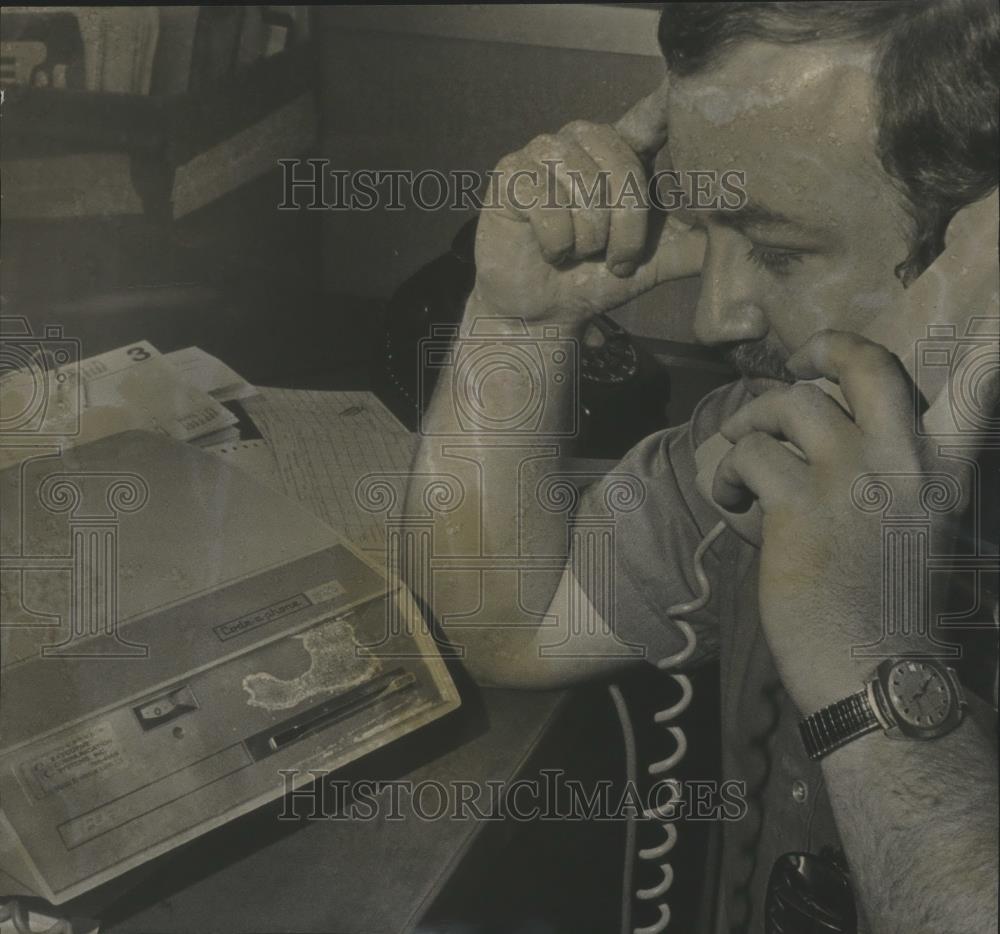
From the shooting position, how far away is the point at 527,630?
35.1 inches

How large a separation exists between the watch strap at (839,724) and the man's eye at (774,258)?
279mm

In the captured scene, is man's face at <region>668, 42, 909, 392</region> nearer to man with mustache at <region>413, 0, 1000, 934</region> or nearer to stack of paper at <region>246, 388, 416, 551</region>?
man with mustache at <region>413, 0, 1000, 934</region>

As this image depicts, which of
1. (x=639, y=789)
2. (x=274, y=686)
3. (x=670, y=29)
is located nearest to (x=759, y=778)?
(x=639, y=789)

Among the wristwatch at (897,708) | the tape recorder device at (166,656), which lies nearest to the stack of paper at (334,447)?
the tape recorder device at (166,656)

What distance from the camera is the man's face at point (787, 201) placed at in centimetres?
71

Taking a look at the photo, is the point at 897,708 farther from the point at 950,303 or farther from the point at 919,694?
the point at 950,303

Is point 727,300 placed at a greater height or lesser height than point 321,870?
greater

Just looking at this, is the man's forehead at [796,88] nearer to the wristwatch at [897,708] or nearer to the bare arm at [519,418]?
the bare arm at [519,418]

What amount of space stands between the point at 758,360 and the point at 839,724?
9.9 inches

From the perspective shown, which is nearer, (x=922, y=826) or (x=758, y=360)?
(x=922, y=826)

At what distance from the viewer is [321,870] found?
843 millimetres

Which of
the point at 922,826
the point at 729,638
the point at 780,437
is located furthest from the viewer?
the point at 729,638

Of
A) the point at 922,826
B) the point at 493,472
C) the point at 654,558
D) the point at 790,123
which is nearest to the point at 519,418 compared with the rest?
the point at 493,472

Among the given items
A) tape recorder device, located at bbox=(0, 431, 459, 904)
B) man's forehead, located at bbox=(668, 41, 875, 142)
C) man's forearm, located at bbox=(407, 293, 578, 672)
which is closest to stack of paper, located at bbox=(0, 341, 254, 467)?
tape recorder device, located at bbox=(0, 431, 459, 904)
